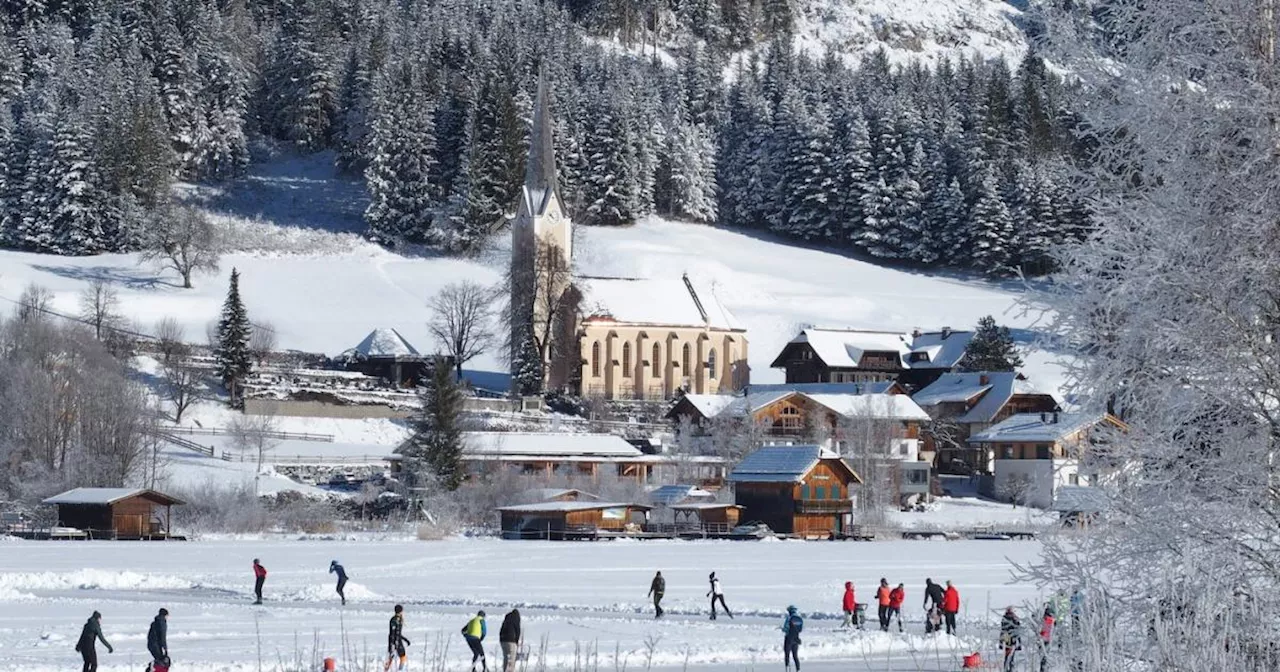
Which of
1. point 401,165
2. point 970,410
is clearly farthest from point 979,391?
point 401,165

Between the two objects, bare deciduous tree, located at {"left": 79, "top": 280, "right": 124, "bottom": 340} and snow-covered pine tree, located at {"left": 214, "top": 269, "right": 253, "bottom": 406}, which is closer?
snow-covered pine tree, located at {"left": 214, "top": 269, "right": 253, "bottom": 406}

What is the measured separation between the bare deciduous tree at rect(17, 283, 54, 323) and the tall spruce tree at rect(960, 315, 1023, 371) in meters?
45.4

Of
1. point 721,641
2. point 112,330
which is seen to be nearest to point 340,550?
point 721,641

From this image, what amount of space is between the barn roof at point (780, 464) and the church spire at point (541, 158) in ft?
122

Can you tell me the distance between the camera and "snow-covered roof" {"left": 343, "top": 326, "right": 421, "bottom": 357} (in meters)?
77.9

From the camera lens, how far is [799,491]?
55.4m

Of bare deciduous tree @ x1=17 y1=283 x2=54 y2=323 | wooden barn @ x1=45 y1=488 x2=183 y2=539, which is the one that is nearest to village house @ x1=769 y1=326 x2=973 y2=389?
bare deciduous tree @ x1=17 y1=283 x2=54 y2=323

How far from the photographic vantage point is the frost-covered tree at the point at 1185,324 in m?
8.62

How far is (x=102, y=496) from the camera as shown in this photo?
48250mm

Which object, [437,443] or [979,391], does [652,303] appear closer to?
[979,391]

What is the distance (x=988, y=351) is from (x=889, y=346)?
6.89m

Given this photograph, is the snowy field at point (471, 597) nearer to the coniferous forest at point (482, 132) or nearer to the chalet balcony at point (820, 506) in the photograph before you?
the chalet balcony at point (820, 506)

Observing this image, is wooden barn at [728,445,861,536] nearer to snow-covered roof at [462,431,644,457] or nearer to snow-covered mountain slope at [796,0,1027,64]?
snow-covered roof at [462,431,644,457]

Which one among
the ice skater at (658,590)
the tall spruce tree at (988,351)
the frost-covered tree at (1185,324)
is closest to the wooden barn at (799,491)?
the tall spruce tree at (988,351)
